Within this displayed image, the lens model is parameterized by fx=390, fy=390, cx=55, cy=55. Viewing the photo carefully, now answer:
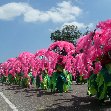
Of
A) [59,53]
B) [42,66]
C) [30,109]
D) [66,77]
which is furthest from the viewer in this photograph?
[42,66]

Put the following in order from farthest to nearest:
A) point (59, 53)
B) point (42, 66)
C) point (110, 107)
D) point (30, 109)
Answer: point (42, 66), point (59, 53), point (30, 109), point (110, 107)

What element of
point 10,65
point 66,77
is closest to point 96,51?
point 66,77

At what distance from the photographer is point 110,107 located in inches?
568

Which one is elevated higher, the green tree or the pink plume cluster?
the green tree

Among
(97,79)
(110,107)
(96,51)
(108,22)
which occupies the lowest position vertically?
(110,107)

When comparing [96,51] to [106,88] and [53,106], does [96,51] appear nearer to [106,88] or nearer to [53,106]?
[106,88]

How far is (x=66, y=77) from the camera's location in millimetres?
23250

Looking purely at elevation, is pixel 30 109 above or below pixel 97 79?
below

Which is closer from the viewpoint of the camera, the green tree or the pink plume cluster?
the pink plume cluster

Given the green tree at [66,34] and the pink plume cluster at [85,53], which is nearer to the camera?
the pink plume cluster at [85,53]

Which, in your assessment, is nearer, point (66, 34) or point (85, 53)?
point (85, 53)

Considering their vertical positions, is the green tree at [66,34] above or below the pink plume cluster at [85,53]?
above

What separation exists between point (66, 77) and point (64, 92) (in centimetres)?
96

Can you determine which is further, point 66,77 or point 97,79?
point 66,77
